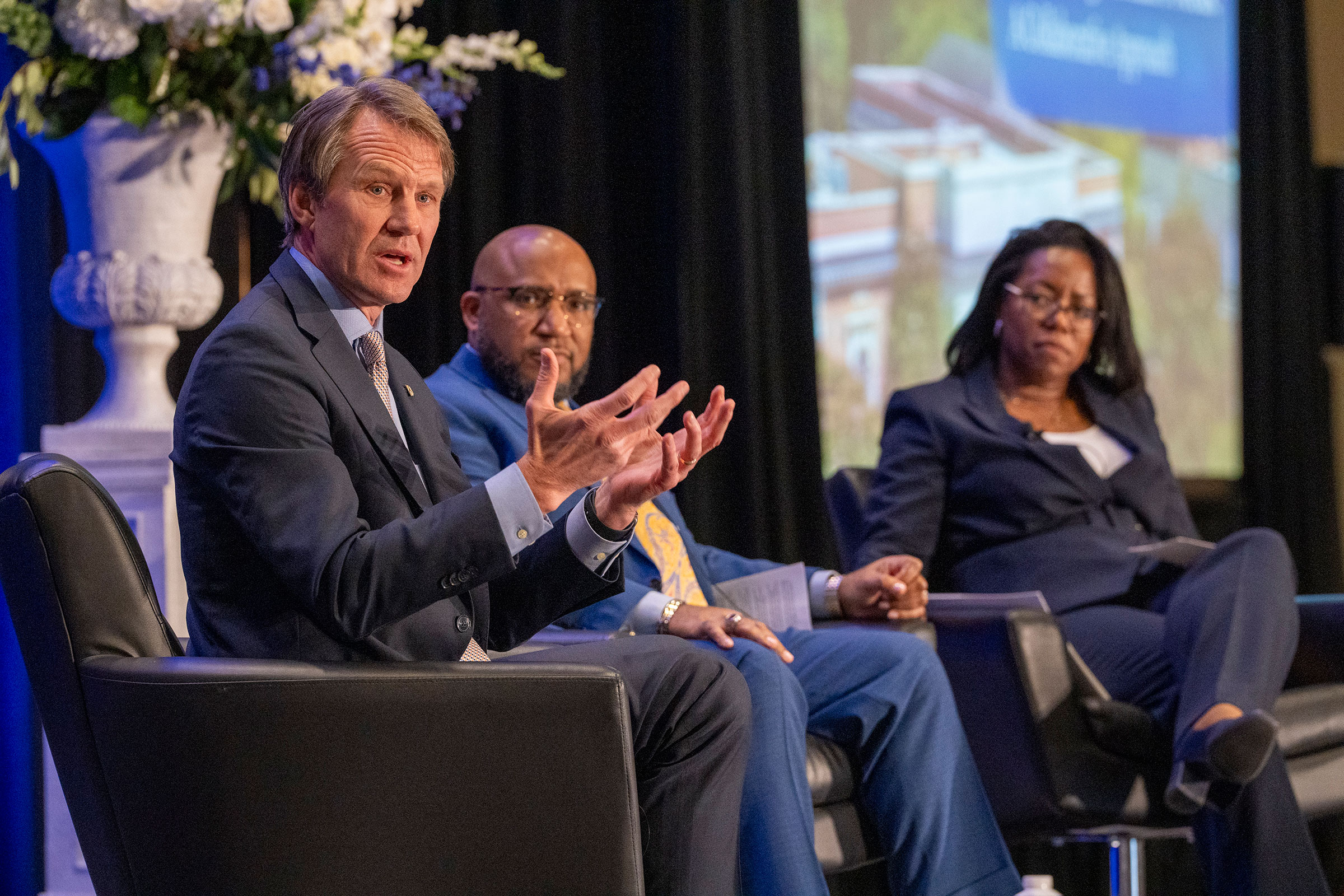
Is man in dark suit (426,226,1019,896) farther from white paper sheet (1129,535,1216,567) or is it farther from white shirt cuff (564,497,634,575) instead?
white paper sheet (1129,535,1216,567)

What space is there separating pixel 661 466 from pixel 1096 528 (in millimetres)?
1615

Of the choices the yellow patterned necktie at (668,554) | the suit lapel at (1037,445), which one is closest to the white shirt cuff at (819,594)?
the yellow patterned necktie at (668,554)

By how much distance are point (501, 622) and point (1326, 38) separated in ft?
14.5

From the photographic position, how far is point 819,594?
8.78 ft

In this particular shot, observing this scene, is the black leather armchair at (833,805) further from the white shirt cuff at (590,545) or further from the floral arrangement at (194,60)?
the floral arrangement at (194,60)

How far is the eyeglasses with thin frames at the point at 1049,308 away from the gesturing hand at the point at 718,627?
1.19 m

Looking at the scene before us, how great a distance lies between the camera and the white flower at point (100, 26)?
95.5 inches

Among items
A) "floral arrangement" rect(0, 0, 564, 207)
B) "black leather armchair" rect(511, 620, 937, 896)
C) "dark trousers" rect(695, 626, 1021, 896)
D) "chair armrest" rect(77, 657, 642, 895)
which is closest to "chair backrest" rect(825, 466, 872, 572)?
"dark trousers" rect(695, 626, 1021, 896)

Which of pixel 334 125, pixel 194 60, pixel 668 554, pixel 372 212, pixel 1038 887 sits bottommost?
pixel 1038 887

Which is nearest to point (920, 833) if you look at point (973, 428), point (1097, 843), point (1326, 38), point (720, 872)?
point (720, 872)

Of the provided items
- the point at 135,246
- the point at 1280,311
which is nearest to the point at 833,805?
the point at 135,246

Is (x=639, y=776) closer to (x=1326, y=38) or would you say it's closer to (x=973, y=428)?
(x=973, y=428)

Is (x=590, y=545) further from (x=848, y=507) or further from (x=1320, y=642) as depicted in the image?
(x=1320, y=642)

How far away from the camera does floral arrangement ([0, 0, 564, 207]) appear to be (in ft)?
8.02
